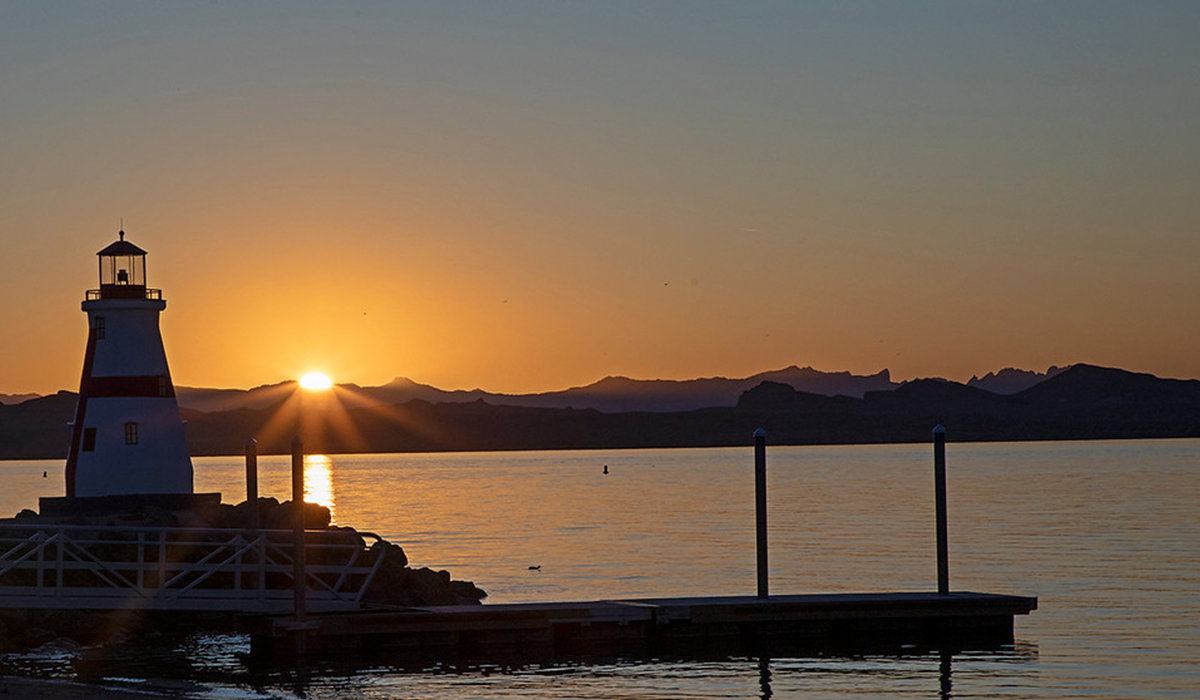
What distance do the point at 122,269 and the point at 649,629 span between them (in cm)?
1807

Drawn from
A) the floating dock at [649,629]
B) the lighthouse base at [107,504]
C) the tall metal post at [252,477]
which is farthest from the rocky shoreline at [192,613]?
the floating dock at [649,629]

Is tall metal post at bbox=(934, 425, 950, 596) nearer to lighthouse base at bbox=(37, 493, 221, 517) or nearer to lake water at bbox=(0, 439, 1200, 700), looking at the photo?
lake water at bbox=(0, 439, 1200, 700)

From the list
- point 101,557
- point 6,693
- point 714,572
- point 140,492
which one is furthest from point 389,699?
point 714,572

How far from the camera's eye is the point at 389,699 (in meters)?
21.9

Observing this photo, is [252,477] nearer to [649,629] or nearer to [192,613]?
[192,613]

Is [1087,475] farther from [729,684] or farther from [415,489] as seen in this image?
[729,684]

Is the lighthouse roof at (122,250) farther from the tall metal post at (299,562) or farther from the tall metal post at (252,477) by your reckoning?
the tall metal post at (299,562)

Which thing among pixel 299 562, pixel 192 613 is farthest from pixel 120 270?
pixel 299 562

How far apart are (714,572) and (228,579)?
2024cm

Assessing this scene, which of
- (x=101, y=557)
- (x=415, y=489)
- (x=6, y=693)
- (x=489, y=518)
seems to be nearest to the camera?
(x=6, y=693)

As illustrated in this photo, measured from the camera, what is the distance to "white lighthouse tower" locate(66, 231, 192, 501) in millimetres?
35656

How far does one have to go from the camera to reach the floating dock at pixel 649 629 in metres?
24.2

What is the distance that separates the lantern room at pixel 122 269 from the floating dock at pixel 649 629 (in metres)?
14.2

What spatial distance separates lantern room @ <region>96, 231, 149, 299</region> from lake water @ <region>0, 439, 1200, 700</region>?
35.8ft
